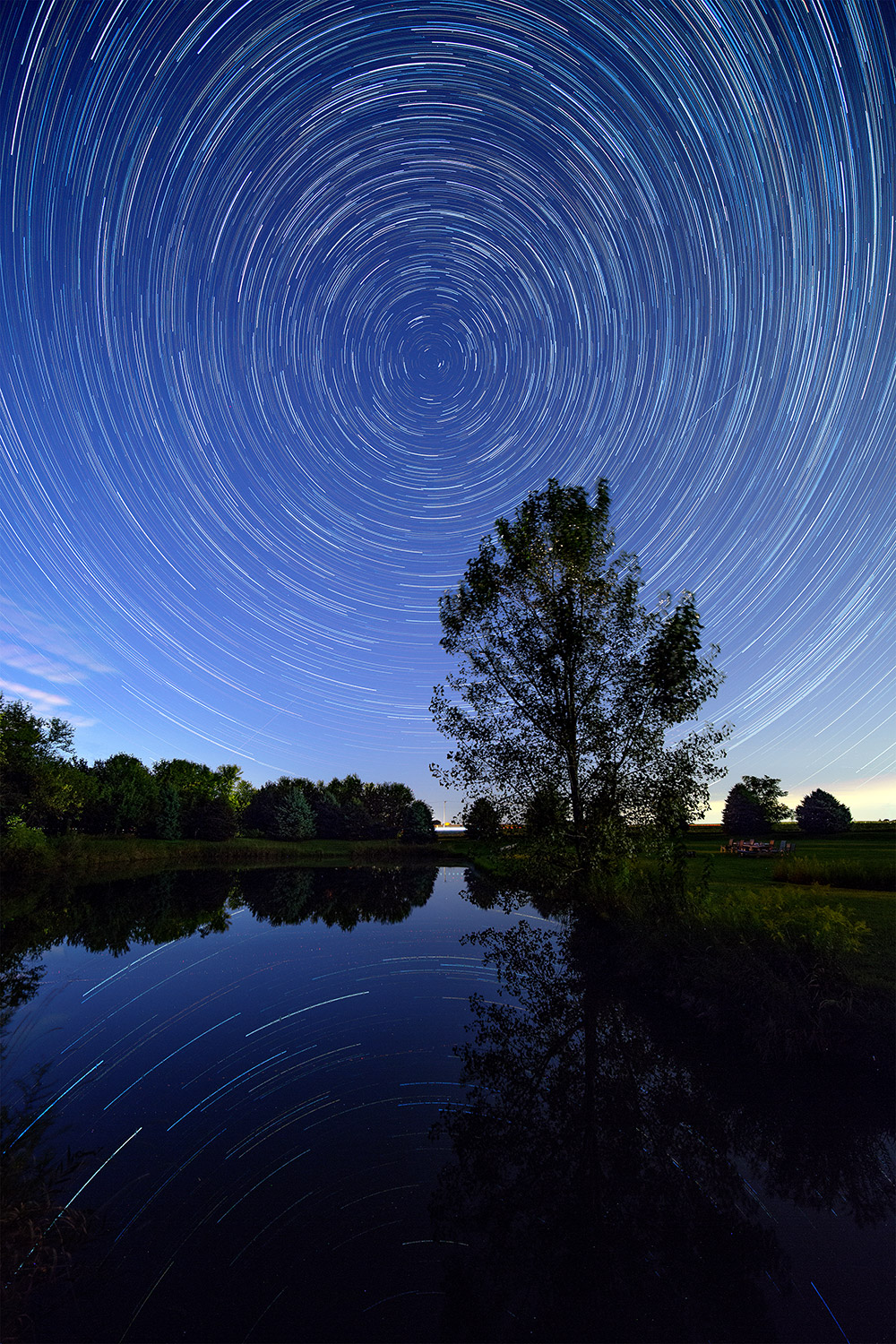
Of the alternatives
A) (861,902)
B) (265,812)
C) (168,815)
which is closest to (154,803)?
(168,815)

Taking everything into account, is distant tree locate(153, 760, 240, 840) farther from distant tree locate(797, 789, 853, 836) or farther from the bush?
distant tree locate(797, 789, 853, 836)

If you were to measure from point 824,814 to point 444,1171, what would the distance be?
158 ft

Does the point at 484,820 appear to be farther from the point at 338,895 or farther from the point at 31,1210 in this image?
the point at 338,895

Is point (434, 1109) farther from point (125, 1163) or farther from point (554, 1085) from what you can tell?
point (125, 1163)

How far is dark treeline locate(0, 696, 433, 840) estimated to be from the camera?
1633 inches

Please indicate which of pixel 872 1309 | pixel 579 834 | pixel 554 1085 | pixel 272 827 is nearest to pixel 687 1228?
pixel 872 1309

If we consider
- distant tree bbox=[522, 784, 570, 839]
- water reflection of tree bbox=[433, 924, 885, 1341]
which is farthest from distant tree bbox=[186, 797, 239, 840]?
water reflection of tree bbox=[433, 924, 885, 1341]

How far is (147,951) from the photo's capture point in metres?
15.9

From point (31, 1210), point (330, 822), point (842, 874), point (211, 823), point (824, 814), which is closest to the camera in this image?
point (31, 1210)

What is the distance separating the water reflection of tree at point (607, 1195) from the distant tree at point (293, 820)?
236ft

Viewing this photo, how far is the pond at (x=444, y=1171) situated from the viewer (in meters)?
3.84

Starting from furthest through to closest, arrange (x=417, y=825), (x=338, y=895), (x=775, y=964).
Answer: (x=417, y=825) < (x=338, y=895) < (x=775, y=964)

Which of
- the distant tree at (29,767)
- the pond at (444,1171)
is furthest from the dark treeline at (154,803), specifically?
the pond at (444,1171)

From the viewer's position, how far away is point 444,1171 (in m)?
5.53
